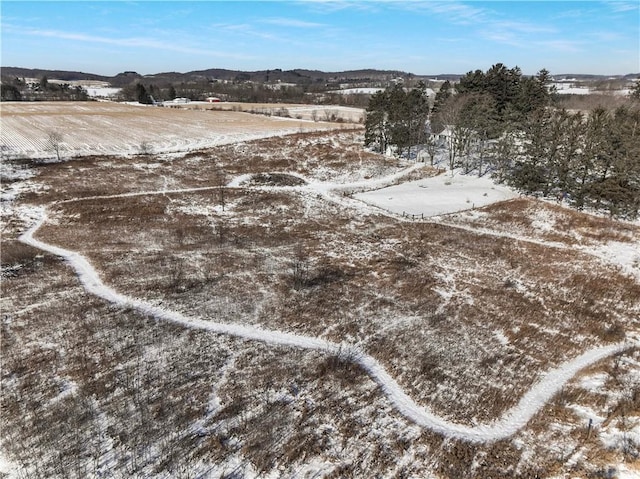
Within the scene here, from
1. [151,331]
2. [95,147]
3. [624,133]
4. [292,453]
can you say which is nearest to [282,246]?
[151,331]

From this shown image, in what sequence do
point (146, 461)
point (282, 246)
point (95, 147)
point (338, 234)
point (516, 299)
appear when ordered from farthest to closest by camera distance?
point (95, 147)
point (338, 234)
point (282, 246)
point (516, 299)
point (146, 461)

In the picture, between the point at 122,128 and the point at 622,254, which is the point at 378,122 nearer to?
the point at 622,254

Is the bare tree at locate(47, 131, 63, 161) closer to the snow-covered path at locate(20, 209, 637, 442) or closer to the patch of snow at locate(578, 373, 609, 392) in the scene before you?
the snow-covered path at locate(20, 209, 637, 442)

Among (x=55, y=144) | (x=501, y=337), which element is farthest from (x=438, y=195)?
(x=55, y=144)

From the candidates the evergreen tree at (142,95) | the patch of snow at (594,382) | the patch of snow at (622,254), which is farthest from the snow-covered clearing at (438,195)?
the evergreen tree at (142,95)

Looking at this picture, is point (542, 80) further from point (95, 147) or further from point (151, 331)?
point (95, 147)

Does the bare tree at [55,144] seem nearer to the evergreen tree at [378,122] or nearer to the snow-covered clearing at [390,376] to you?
the snow-covered clearing at [390,376]
